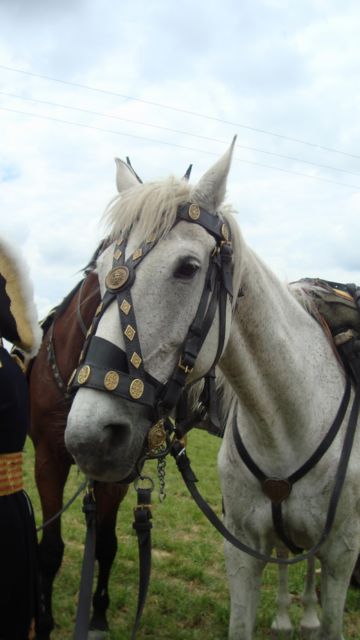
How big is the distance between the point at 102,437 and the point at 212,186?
102 centimetres

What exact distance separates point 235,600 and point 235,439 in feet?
2.52

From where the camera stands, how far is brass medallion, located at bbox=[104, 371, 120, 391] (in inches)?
69.5

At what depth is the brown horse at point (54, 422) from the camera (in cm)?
345

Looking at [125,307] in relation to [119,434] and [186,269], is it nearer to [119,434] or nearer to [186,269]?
[186,269]

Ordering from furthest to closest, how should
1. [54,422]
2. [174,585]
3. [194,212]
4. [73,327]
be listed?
[174,585] < [73,327] < [54,422] < [194,212]

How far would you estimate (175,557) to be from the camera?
547 centimetres

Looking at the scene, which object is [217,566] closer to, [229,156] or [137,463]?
[137,463]

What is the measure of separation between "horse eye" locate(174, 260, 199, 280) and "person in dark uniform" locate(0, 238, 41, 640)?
94cm

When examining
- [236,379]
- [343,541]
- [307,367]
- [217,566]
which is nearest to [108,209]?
[236,379]

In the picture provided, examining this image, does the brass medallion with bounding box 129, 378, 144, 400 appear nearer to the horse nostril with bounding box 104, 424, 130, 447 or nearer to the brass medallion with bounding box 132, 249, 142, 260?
the horse nostril with bounding box 104, 424, 130, 447

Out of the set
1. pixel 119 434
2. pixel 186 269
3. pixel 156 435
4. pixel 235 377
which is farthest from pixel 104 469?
pixel 235 377

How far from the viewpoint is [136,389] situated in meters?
1.81

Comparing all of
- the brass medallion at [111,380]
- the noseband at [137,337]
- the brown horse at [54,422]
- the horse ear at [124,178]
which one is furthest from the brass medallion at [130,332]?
the brown horse at [54,422]

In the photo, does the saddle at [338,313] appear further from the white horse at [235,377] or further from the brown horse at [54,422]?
the brown horse at [54,422]
